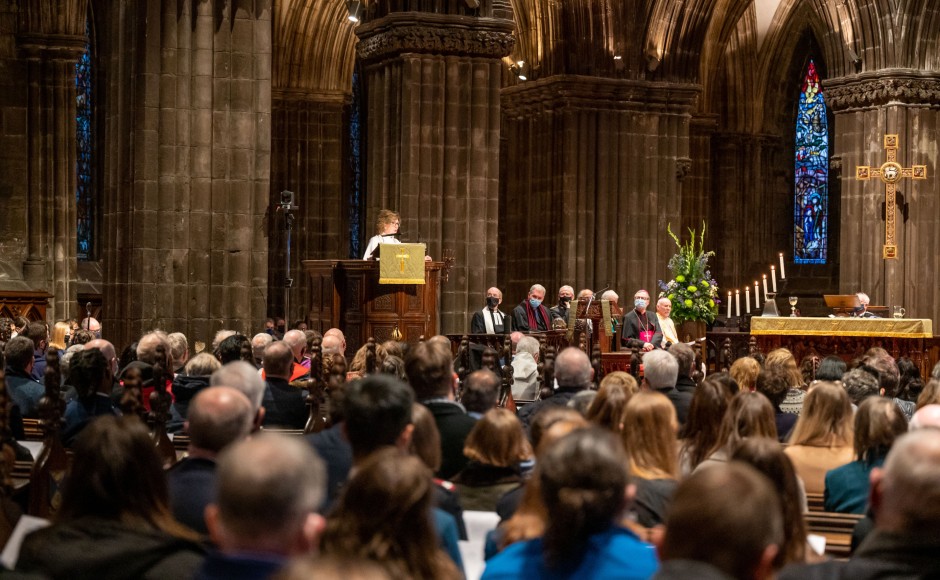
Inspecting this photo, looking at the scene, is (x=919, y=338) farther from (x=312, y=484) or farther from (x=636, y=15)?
(x=312, y=484)

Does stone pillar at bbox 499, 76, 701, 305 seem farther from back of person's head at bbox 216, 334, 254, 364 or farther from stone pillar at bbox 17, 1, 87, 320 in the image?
back of person's head at bbox 216, 334, 254, 364

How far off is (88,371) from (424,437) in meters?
3.04

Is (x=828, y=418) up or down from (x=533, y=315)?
down

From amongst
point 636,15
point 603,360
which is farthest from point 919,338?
point 636,15

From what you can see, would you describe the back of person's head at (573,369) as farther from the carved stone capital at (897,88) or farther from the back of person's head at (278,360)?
the carved stone capital at (897,88)

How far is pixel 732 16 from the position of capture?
31562 mm

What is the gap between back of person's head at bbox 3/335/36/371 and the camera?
Answer: 9.45 meters

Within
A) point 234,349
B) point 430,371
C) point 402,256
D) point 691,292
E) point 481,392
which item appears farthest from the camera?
point 691,292

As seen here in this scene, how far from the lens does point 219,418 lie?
4.76m

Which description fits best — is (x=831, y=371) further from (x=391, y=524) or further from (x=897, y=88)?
(x=897, y=88)

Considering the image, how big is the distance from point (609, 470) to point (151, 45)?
520 inches

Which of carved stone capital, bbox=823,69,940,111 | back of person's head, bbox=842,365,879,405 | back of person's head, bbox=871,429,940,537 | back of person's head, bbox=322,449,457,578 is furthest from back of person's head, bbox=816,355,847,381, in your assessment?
carved stone capital, bbox=823,69,940,111

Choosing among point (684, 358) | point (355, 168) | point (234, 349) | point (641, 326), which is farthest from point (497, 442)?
point (355, 168)

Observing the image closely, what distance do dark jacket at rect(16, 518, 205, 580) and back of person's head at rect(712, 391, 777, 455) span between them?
2.90 m
